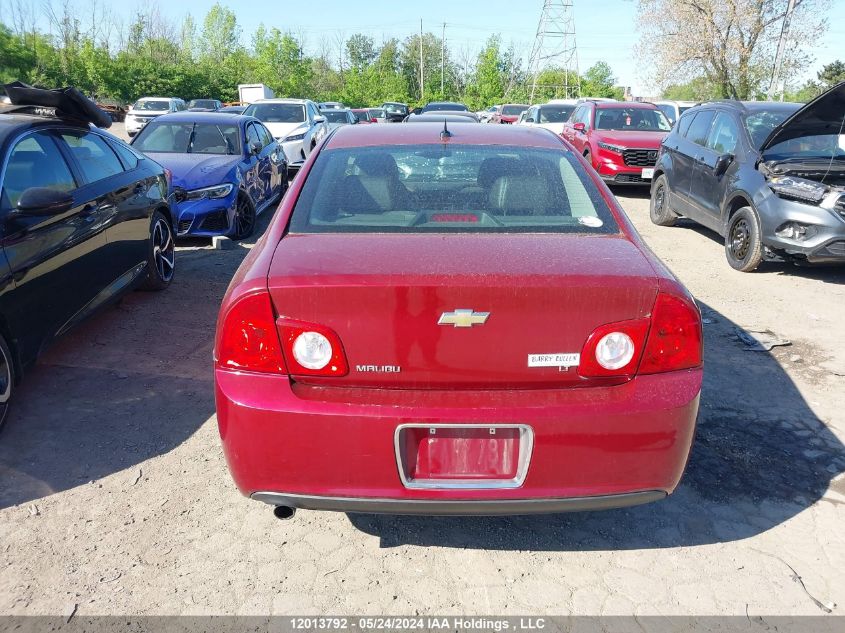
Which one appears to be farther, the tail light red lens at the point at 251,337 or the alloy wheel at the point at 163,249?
the alloy wheel at the point at 163,249

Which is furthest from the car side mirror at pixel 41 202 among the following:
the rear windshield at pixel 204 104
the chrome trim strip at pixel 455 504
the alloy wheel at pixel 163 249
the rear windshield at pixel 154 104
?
the rear windshield at pixel 204 104

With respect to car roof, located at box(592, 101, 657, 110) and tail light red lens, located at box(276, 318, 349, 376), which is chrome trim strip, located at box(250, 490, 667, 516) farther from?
car roof, located at box(592, 101, 657, 110)

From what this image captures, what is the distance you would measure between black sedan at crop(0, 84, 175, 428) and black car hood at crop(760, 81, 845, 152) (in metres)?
6.15

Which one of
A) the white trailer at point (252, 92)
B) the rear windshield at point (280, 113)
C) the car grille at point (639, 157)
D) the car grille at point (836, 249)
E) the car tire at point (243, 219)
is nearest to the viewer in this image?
the car grille at point (836, 249)

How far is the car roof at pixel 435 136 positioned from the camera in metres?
3.31

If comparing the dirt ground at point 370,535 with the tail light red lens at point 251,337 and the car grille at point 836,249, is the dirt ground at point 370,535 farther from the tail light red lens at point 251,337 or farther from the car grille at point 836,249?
the car grille at point 836,249

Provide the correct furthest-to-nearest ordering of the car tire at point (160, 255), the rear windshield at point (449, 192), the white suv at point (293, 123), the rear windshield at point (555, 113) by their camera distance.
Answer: the rear windshield at point (555, 113)
the white suv at point (293, 123)
the car tire at point (160, 255)
the rear windshield at point (449, 192)

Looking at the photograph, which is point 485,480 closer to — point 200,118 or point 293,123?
point 200,118

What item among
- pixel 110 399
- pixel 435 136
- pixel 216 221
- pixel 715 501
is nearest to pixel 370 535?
pixel 715 501

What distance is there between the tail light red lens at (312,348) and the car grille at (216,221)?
240 inches

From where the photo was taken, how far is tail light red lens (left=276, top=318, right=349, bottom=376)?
7.26ft

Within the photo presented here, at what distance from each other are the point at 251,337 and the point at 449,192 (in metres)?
1.21

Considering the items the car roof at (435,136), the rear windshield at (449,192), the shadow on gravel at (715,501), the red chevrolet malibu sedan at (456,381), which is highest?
the car roof at (435,136)

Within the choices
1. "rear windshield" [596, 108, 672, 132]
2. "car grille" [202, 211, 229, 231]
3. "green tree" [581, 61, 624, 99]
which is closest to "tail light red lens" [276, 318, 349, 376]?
"car grille" [202, 211, 229, 231]
